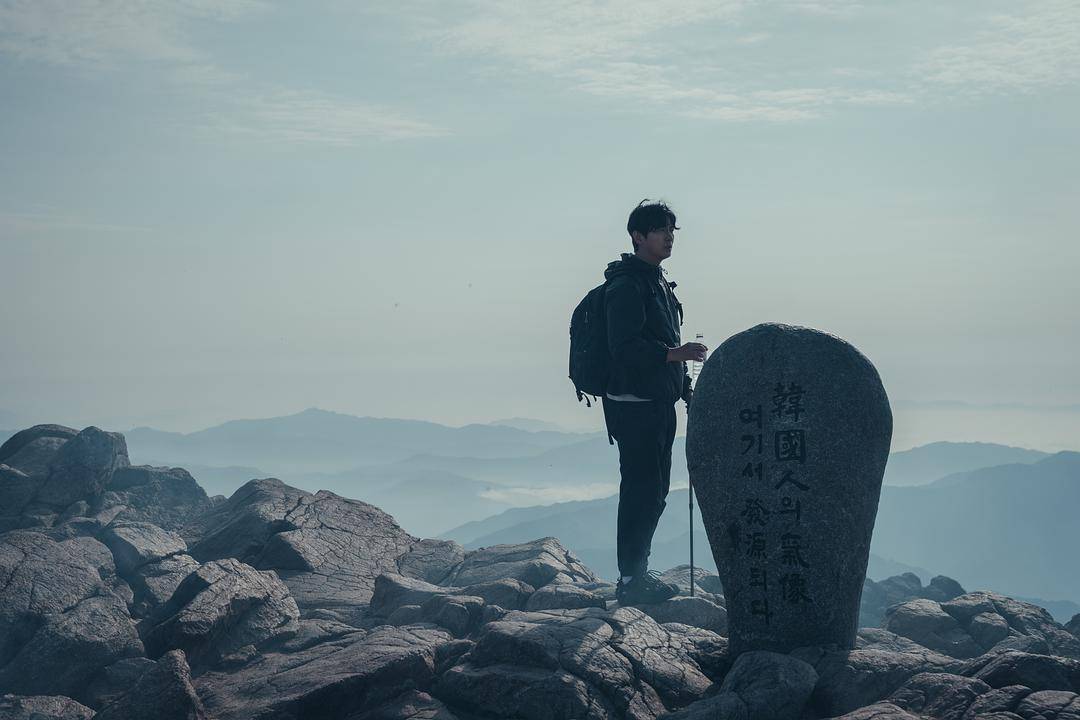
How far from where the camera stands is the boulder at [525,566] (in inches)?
568

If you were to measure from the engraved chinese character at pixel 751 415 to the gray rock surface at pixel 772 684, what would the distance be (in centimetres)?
226

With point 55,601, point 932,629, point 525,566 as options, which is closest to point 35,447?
point 55,601

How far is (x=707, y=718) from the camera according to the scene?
818 cm

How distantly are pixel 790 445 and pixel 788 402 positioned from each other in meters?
0.43

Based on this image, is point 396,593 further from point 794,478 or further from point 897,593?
point 897,593

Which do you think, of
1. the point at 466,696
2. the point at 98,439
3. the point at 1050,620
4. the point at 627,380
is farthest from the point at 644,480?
the point at 98,439

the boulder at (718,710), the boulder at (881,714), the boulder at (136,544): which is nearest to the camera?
the boulder at (881,714)

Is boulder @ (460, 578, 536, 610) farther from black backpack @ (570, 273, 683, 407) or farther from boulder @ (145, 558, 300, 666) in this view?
black backpack @ (570, 273, 683, 407)

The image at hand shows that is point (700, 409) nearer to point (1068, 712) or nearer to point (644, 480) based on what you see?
point (644, 480)

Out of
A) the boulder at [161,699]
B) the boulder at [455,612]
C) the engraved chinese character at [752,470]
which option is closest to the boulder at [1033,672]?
the engraved chinese character at [752,470]

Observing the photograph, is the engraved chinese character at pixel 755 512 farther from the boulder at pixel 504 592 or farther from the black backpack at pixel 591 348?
the boulder at pixel 504 592

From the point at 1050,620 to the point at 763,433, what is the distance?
9456 mm

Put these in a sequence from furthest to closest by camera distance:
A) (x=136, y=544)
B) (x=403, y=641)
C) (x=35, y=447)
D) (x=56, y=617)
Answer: (x=35, y=447), (x=136, y=544), (x=56, y=617), (x=403, y=641)

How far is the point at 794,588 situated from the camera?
9.76 meters
